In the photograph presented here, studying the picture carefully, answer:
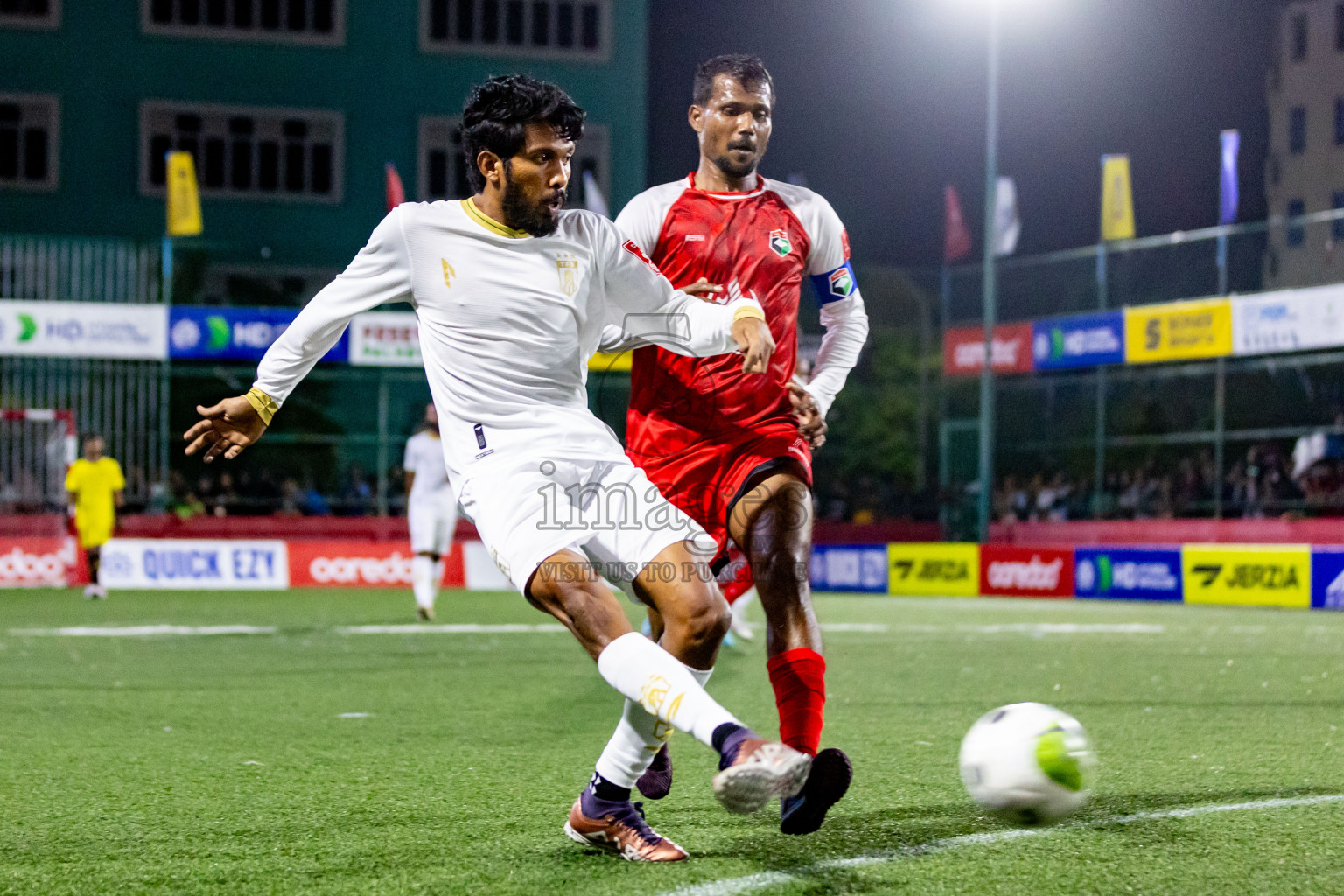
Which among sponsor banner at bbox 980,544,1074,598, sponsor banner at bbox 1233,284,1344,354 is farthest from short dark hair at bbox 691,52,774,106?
sponsor banner at bbox 980,544,1074,598

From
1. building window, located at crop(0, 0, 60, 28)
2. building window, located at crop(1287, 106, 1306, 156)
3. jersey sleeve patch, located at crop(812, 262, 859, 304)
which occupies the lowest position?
jersey sleeve patch, located at crop(812, 262, 859, 304)

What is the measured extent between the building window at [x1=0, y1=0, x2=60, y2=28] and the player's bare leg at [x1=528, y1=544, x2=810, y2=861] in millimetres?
34829

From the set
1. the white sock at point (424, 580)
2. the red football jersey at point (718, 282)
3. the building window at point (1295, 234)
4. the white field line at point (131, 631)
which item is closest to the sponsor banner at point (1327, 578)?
the building window at point (1295, 234)

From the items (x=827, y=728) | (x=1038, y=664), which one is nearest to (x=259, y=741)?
(x=827, y=728)

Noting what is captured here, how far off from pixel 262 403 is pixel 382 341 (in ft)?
72.0

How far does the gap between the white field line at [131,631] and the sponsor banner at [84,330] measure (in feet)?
38.1

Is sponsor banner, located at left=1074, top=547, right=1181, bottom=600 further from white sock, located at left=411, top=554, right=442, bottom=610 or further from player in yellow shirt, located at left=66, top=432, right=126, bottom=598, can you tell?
player in yellow shirt, located at left=66, top=432, right=126, bottom=598

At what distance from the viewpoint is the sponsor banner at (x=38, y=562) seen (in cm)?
2195

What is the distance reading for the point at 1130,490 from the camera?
80.8ft

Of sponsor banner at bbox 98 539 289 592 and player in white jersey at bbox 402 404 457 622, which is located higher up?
player in white jersey at bbox 402 404 457 622

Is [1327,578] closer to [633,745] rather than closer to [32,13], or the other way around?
[633,745]

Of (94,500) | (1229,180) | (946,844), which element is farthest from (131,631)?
(1229,180)

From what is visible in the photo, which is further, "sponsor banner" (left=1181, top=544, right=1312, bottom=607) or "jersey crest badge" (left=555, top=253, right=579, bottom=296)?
"sponsor banner" (left=1181, top=544, right=1312, bottom=607)

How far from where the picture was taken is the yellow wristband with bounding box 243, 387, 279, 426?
428 centimetres
